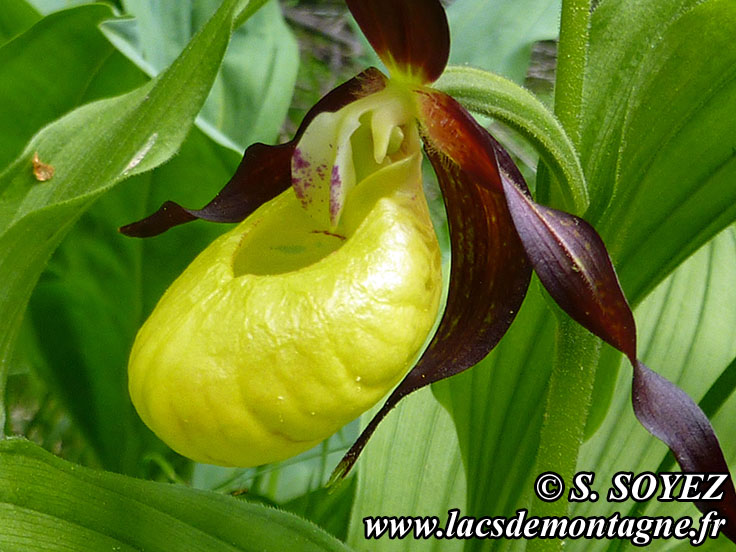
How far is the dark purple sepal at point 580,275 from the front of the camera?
23.9 inches

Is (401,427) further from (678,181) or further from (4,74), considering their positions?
(4,74)

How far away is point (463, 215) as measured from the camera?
72 centimetres

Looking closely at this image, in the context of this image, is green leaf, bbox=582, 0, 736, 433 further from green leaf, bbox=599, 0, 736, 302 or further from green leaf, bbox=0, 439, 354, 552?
green leaf, bbox=0, 439, 354, 552

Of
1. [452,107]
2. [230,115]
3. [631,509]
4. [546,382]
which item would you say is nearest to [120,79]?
[230,115]

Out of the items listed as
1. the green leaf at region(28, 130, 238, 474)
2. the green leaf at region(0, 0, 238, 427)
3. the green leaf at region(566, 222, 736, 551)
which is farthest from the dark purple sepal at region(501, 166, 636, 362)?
the green leaf at region(28, 130, 238, 474)

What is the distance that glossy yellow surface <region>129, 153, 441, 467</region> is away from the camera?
594 millimetres

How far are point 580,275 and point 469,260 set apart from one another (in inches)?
5.0

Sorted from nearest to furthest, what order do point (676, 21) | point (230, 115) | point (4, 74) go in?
point (676, 21) → point (4, 74) → point (230, 115)

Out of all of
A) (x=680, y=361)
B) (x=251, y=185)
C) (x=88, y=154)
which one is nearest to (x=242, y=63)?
(x=251, y=185)

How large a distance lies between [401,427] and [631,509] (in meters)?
0.30

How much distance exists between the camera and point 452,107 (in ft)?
2.24

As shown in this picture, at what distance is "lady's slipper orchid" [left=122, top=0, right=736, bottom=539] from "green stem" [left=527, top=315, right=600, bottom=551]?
107 mm

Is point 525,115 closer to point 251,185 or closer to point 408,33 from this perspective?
point 408,33

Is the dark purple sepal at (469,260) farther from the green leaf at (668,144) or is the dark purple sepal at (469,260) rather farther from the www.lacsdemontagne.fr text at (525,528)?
the www.lacsdemontagne.fr text at (525,528)
